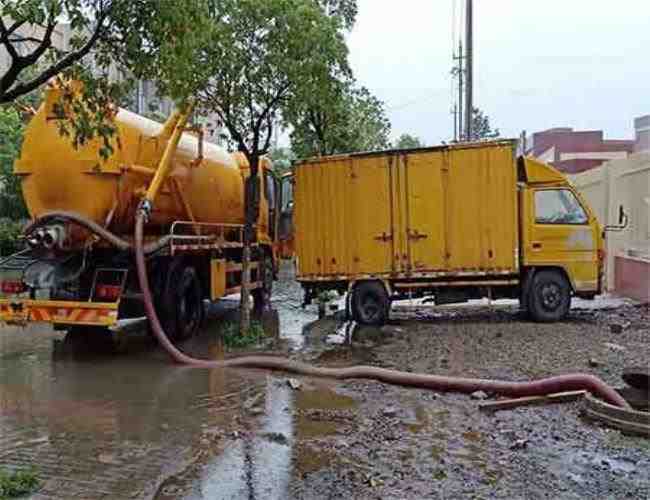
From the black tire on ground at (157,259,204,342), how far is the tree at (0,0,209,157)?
17.0ft

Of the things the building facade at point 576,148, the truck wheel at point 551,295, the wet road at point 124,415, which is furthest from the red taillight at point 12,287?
the building facade at point 576,148

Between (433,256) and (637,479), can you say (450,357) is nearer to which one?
(433,256)

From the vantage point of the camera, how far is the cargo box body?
38.0ft

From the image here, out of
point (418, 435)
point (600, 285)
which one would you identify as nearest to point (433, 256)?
point (600, 285)

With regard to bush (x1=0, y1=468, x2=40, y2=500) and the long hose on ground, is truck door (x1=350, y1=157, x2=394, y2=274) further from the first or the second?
bush (x1=0, y1=468, x2=40, y2=500)

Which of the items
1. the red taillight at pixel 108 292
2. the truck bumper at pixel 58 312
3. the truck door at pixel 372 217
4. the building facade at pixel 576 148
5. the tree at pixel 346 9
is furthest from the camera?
the building facade at pixel 576 148

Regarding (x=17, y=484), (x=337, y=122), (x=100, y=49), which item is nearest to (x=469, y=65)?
(x=337, y=122)

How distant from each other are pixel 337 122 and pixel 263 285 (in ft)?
13.1

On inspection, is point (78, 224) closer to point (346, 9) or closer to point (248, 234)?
point (248, 234)

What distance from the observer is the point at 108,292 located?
9.47m

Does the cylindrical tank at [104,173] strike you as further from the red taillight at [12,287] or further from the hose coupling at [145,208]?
the red taillight at [12,287]

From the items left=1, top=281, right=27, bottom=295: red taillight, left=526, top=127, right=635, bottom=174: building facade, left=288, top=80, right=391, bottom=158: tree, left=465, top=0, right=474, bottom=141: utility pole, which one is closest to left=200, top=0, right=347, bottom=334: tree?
left=288, top=80, right=391, bottom=158: tree

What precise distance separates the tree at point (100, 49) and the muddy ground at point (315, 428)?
7.63ft

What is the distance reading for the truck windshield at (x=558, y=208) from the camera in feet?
38.6
